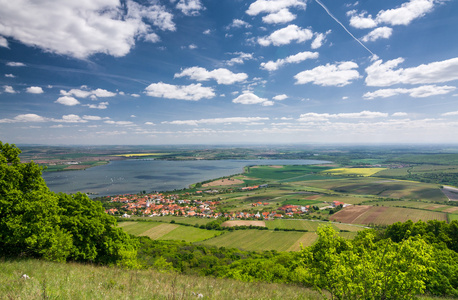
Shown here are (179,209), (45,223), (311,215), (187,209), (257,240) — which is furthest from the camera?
(187,209)

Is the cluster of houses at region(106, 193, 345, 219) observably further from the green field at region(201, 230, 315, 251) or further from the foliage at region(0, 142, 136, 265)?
the foliage at region(0, 142, 136, 265)

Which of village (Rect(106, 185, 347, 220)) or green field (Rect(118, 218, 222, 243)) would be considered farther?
village (Rect(106, 185, 347, 220))

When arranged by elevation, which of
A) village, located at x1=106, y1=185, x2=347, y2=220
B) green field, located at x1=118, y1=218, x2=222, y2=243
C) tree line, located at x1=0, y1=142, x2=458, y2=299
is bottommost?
village, located at x1=106, y1=185, x2=347, y2=220

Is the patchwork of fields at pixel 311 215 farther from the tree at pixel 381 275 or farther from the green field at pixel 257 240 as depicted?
the tree at pixel 381 275

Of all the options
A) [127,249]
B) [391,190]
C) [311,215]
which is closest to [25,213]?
[127,249]

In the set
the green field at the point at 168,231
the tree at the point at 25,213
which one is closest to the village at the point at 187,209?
the green field at the point at 168,231

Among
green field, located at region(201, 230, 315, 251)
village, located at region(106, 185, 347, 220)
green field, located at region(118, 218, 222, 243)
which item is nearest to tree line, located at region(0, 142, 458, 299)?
green field, located at region(201, 230, 315, 251)

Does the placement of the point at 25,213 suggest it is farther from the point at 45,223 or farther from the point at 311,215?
the point at 311,215

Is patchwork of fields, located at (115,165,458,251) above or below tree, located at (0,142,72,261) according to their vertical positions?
below
